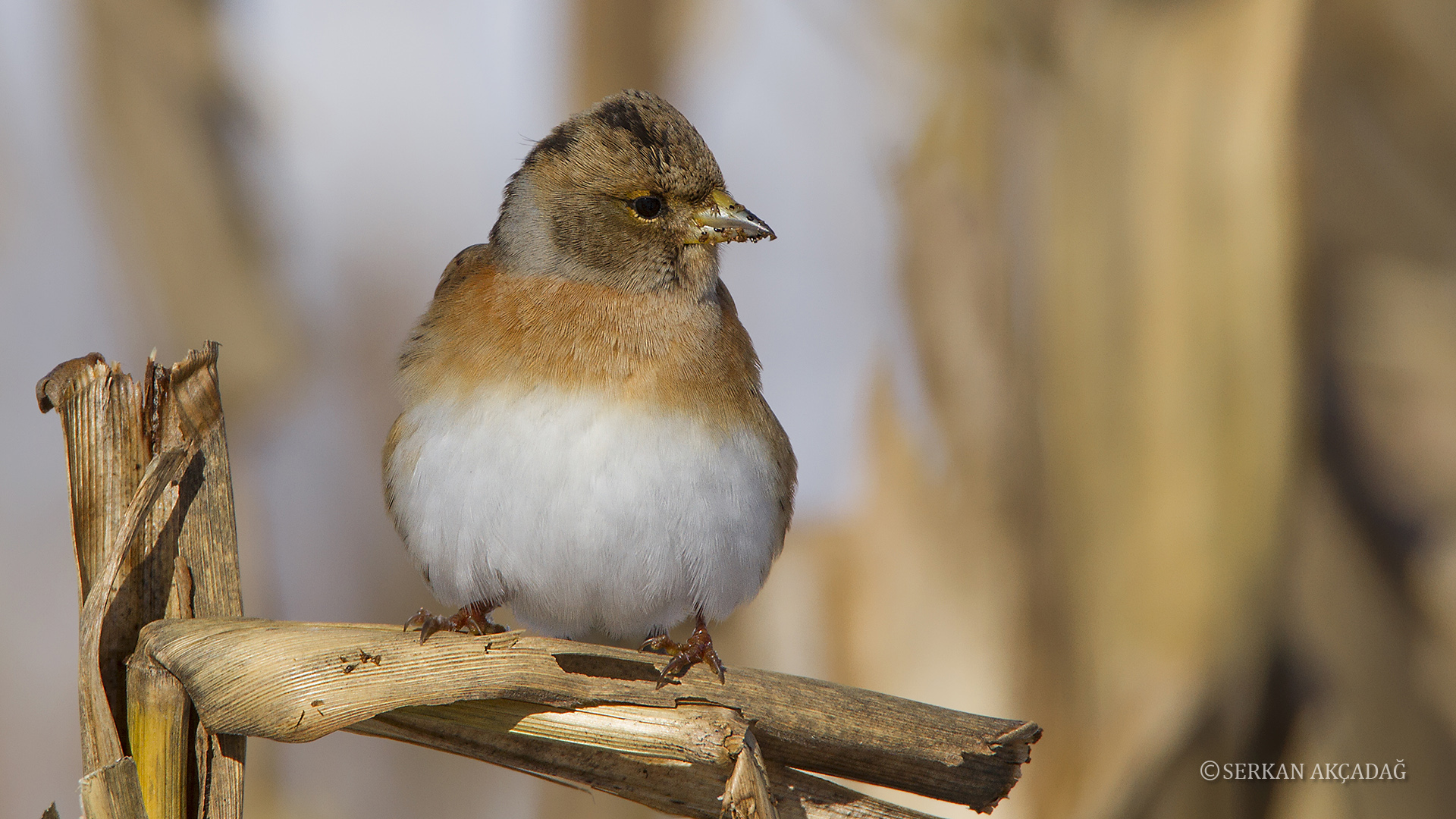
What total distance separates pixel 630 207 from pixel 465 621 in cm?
90

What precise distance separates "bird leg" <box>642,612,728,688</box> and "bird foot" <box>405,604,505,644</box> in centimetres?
31

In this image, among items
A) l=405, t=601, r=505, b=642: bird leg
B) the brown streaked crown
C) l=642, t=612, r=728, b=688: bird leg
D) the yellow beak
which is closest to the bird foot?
l=405, t=601, r=505, b=642: bird leg

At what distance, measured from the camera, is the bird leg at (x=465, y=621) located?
5.60ft

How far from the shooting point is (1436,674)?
2451mm

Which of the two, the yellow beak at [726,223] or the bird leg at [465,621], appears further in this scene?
the yellow beak at [726,223]

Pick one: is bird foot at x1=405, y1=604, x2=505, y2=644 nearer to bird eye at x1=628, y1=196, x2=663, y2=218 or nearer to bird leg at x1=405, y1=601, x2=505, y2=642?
bird leg at x1=405, y1=601, x2=505, y2=642

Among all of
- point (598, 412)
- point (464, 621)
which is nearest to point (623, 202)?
point (598, 412)

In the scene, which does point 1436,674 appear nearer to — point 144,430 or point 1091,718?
point 1091,718

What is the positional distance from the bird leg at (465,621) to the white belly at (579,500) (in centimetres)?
5

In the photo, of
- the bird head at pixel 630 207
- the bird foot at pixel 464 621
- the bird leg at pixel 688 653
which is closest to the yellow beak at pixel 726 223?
the bird head at pixel 630 207

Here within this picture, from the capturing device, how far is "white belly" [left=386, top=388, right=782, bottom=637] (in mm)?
1786

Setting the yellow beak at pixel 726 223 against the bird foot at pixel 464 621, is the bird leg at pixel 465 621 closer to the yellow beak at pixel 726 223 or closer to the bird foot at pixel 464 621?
the bird foot at pixel 464 621

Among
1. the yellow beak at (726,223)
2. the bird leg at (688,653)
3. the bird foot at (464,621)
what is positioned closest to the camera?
the bird leg at (688,653)

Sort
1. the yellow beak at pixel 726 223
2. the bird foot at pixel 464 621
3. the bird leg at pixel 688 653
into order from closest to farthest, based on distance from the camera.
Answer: the bird leg at pixel 688 653
the bird foot at pixel 464 621
the yellow beak at pixel 726 223
